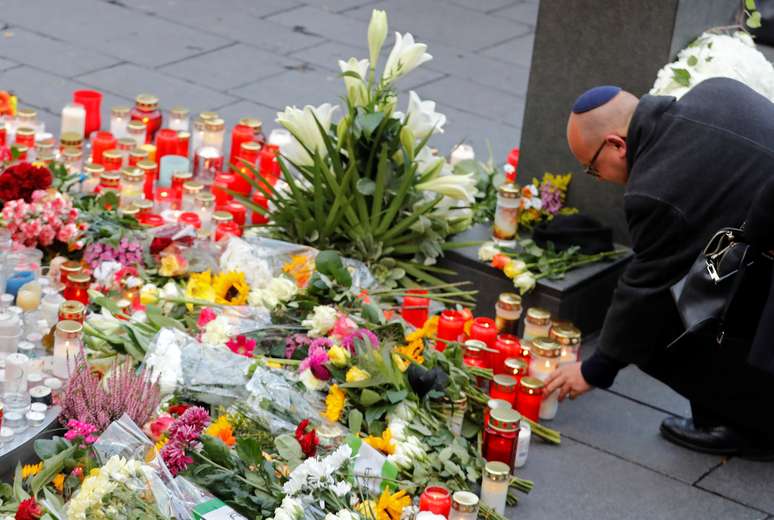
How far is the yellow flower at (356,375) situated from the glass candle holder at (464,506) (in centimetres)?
43

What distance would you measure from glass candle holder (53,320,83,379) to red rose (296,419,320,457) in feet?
2.29

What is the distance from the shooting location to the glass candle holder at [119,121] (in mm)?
5352

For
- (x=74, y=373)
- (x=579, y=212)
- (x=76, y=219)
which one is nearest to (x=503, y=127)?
(x=579, y=212)

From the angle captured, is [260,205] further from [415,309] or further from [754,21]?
[754,21]

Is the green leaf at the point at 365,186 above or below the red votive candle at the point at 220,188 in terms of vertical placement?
above

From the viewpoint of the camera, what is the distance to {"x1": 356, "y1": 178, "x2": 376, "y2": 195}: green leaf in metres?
4.29

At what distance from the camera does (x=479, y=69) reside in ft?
23.6

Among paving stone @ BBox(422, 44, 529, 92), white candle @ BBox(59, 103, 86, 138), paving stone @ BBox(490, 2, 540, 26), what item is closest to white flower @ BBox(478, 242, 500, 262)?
white candle @ BBox(59, 103, 86, 138)

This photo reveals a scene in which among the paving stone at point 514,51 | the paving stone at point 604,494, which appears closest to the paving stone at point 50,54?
the paving stone at point 514,51

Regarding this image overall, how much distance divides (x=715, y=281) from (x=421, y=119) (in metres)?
1.46

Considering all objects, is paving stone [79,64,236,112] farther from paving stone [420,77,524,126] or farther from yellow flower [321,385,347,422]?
yellow flower [321,385,347,422]

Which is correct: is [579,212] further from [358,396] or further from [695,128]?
[358,396]

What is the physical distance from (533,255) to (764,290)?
1303 mm

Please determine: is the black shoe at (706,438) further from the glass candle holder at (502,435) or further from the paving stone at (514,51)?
the paving stone at (514,51)
